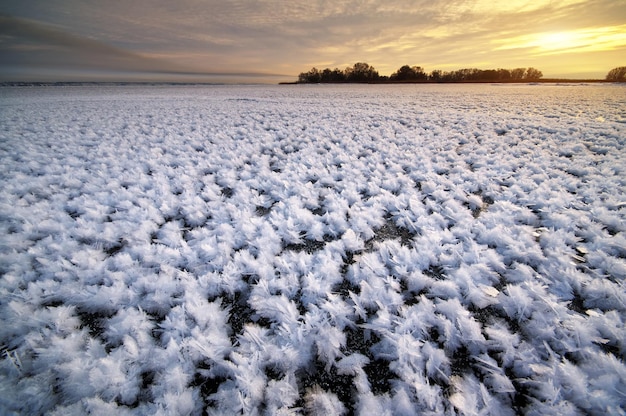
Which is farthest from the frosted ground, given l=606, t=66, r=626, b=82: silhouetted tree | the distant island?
l=606, t=66, r=626, b=82: silhouetted tree

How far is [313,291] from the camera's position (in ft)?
6.44

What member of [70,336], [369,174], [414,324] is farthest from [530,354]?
[369,174]


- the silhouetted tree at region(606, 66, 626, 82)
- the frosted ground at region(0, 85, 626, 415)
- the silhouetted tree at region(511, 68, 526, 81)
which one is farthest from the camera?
the silhouetted tree at region(511, 68, 526, 81)

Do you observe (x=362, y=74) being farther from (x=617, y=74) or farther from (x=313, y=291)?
(x=313, y=291)

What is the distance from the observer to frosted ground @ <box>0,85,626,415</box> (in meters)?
1.37

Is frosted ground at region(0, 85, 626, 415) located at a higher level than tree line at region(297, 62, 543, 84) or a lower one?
lower

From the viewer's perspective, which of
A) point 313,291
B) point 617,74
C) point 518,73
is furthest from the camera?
point 518,73

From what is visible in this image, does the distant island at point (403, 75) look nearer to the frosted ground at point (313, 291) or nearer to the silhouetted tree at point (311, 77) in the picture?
the silhouetted tree at point (311, 77)

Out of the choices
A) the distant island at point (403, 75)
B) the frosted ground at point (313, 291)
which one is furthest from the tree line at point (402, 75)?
the frosted ground at point (313, 291)

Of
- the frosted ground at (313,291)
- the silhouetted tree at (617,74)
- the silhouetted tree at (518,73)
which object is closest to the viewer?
the frosted ground at (313,291)

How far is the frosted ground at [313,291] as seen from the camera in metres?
1.37

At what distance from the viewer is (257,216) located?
309 centimetres

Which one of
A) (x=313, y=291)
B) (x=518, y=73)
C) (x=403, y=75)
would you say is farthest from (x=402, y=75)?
(x=313, y=291)

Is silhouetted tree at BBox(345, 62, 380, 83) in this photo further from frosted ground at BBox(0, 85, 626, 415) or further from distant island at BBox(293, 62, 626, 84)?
frosted ground at BBox(0, 85, 626, 415)
